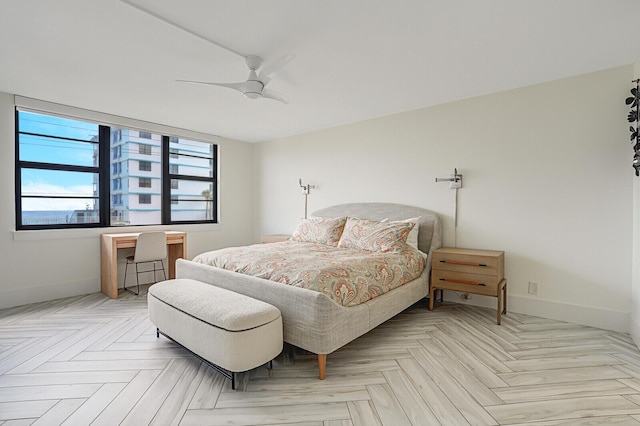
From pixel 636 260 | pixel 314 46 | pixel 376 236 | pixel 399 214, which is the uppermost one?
pixel 314 46

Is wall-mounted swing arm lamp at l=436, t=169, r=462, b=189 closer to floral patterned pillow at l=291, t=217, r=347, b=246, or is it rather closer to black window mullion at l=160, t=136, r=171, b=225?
floral patterned pillow at l=291, t=217, r=347, b=246

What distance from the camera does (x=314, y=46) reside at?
2332mm

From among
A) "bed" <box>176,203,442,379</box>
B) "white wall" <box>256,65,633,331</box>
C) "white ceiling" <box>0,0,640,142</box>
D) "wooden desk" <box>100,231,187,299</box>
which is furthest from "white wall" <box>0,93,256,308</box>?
"white wall" <box>256,65,633,331</box>

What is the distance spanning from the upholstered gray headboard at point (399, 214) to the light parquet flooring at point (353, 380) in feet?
3.25

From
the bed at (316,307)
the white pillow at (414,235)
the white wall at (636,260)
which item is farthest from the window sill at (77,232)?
the white wall at (636,260)

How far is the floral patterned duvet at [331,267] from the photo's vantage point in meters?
2.23

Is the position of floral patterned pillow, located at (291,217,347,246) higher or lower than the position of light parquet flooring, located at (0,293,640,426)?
higher

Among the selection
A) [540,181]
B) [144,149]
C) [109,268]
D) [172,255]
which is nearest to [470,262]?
[540,181]

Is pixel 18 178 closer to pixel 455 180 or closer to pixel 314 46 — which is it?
pixel 314 46

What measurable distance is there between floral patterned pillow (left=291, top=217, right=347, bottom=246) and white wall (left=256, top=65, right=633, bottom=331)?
0.68m

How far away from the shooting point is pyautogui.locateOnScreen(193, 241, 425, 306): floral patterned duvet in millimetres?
2230

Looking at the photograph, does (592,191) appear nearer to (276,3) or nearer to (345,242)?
(345,242)

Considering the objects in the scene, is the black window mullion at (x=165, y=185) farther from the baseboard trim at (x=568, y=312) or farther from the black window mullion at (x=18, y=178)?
the baseboard trim at (x=568, y=312)

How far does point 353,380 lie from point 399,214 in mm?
2313
